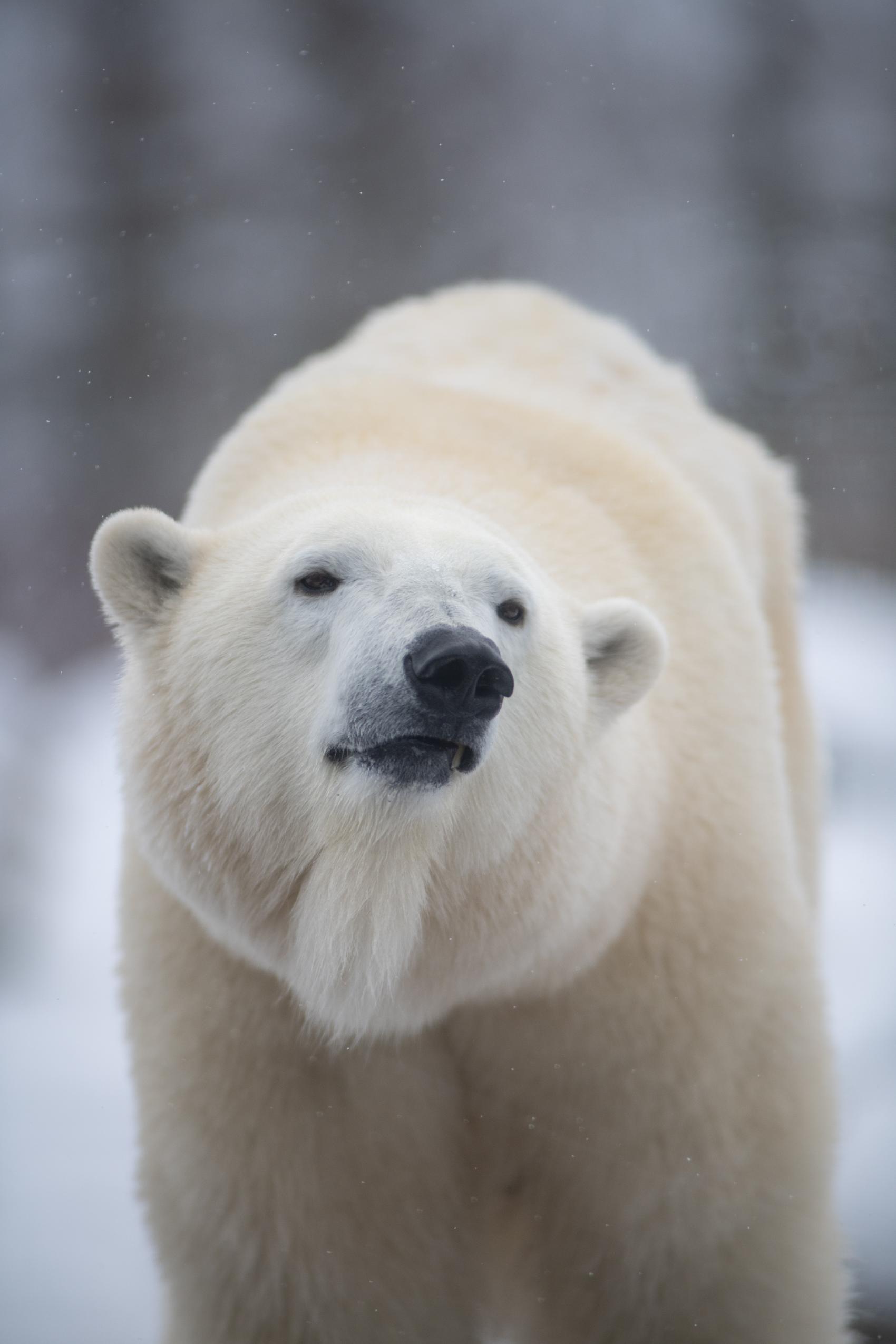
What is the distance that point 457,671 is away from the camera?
651 mm

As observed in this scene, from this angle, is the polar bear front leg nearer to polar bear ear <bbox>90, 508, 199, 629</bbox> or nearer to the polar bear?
the polar bear

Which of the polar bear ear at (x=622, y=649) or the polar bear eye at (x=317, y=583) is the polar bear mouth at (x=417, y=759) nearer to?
the polar bear eye at (x=317, y=583)

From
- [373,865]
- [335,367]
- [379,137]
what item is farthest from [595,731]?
[379,137]

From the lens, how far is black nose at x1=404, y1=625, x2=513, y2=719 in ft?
2.12

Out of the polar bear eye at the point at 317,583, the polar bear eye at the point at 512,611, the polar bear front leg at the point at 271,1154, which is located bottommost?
the polar bear front leg at the point at 271,1154

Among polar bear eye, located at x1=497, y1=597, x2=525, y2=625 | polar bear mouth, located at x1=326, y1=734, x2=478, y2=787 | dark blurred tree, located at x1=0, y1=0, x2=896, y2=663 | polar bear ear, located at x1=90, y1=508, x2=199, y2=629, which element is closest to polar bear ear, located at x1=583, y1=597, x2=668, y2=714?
polar bear eye, located at x1=497, y1=597, x2=525, y2=625

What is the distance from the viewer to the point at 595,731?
3.21 feet

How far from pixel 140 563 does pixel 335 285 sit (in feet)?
4.43

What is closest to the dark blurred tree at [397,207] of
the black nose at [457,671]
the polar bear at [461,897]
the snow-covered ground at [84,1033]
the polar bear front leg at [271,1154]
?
the snow-covered ground at [84,1033]

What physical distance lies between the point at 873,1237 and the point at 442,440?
1.19 m

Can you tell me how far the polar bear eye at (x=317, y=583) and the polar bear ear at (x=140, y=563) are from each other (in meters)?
0.15

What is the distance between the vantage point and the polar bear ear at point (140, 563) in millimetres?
885

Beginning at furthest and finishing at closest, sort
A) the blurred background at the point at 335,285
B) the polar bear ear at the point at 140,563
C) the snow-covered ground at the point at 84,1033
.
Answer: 1. the blurred background at the point at 335,285
2. the snow-covered ground at the point at 84,1033
3. the polar bear ear at the point at 140,563

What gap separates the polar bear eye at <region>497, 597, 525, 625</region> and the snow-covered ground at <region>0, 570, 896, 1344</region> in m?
0.51
